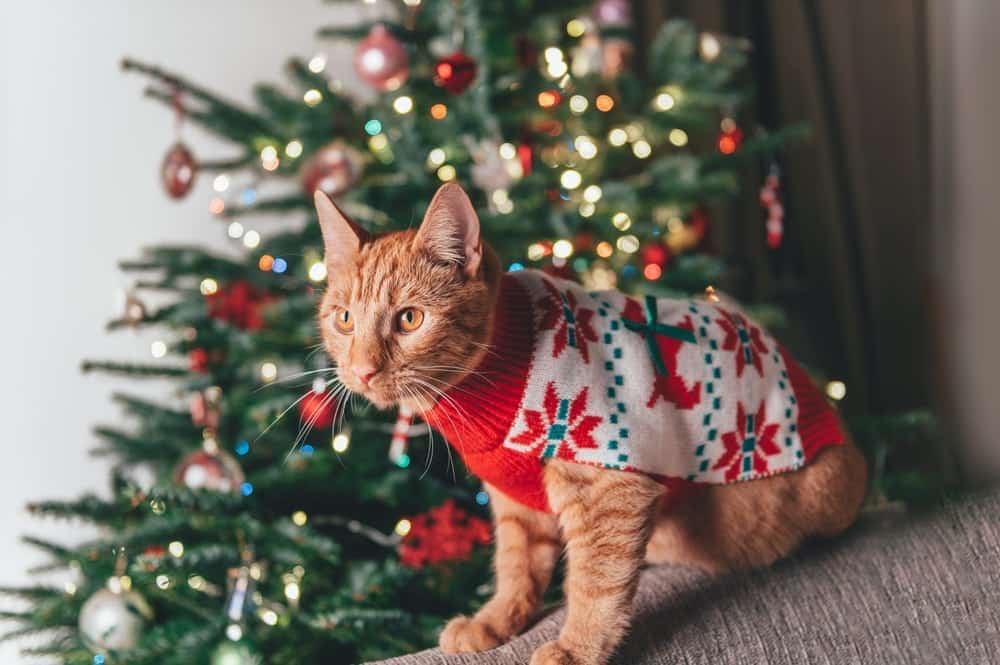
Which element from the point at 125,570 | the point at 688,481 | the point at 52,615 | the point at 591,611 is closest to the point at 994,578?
the point at 688,481

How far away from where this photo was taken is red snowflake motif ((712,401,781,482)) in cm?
98

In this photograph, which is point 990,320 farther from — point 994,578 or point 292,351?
point 292,351

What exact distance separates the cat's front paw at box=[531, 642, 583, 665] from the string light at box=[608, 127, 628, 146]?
1163 millimetres

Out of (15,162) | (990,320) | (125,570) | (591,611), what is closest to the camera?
(591,611)

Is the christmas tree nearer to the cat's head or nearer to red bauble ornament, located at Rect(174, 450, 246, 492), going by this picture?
red bauble ornament, located at Rect(174, 450, 246, 492)

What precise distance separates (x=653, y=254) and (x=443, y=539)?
0.71 meters

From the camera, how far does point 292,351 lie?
168 centimetres

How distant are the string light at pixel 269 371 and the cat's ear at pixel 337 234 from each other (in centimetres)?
77

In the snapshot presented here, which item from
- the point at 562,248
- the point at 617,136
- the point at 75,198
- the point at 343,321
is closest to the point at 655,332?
the point at 343,321

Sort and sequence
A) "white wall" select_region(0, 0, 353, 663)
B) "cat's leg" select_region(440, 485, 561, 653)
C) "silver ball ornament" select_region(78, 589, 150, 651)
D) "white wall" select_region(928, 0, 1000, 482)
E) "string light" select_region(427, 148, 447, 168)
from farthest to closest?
1. "white wall" select_region(928, 0, 1000, 482)
2. "white wall" select_region(0, 0, 353, 663)
3. "string light" select_region(427, 148, 447, 168)
4. "silver ball ornament" select_region(78, 589, 150, 651)
5. "cat's leg" select_region(440, 485, 561, 653)

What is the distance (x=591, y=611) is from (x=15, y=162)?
182 cm

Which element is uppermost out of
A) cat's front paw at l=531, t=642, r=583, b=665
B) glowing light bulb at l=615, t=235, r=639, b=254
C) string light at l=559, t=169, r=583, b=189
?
string light at l=559, t=169, r=583, b=189

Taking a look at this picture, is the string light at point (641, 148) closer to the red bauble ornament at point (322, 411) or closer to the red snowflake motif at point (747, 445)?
the red bauble ornament at point (322, 411)

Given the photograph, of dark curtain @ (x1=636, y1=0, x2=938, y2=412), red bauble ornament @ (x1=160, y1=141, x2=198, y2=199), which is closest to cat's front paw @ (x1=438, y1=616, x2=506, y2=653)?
red bauble ornament @ (x1=160, y1=141, x2=198, y2=199)
